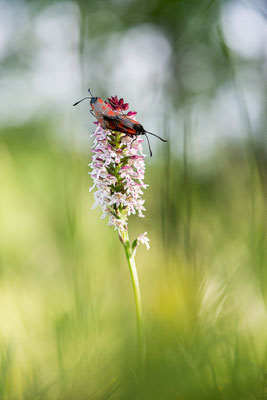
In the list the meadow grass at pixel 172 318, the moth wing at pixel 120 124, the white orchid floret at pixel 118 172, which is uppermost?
the moth wing at pixel 120 124

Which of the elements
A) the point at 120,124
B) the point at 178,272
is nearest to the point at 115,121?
the point at 120,124

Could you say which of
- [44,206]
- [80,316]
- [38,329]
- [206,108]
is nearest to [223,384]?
[80,316]

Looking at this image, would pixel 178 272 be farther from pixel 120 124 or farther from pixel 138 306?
pixel 120 124

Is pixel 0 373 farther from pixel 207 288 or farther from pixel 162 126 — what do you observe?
pixel 162 126

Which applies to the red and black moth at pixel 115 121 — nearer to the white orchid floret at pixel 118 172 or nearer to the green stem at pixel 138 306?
the white orchid floret at pixel 118 172

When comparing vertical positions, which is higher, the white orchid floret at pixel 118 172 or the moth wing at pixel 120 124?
the moth wing at pixel 120 124

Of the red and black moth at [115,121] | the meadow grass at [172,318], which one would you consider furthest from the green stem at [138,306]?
the red and black moth at [115,121]

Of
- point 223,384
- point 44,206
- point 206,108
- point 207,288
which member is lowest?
point 223,384

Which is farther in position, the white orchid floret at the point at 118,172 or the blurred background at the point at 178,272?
the white orchid floret at the point at 118,172

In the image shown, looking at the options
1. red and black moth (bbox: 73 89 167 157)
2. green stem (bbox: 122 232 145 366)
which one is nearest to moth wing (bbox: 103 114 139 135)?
red and black moth (bbox: 73 89 167 157)

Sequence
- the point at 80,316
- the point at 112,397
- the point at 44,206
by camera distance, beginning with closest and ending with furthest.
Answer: the point at 112,397
the point at 80,316
the point at 44,206

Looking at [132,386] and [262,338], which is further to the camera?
[262,338]
